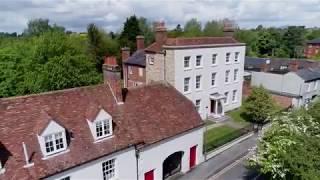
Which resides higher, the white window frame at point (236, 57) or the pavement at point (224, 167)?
the white window frame at point (236, 57)

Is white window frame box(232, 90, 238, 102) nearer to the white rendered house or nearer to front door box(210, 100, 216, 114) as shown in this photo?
the white rendered house

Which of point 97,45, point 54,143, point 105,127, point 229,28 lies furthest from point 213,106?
point 97,45

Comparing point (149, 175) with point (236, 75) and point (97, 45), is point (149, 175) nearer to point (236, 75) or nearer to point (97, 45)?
point (236, 75)

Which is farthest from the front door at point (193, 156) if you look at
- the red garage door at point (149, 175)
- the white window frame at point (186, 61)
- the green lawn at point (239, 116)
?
the green lawn at point (239, 116)

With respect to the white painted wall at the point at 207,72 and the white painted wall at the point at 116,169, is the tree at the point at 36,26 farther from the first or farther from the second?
the white painted wall at the point at 116,169

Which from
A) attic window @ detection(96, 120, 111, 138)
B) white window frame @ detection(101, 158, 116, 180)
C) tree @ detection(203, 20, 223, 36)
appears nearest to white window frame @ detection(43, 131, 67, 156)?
attic window @ detection(96, 120, 111, 138)

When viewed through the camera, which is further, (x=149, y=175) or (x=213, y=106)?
(x=213, y=106)

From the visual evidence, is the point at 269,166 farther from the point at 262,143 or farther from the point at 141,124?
the point at 141,124
